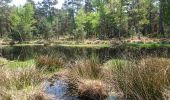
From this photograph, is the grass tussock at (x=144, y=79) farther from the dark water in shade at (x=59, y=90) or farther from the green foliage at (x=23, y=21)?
the green foliage at (x=23, y=21)

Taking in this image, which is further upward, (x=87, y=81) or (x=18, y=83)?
(x=18, y=83)

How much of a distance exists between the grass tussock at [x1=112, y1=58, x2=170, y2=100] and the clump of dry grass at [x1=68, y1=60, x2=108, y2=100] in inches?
37.8

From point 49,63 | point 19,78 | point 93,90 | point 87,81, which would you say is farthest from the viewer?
point 49,63

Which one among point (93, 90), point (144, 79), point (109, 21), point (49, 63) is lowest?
point (93, 90)

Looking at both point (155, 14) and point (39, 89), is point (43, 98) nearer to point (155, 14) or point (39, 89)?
point (39, 89)

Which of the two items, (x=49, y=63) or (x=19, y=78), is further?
(x=49, y=63)

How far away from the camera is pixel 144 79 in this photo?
7.19 meters

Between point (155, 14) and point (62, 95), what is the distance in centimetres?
6002

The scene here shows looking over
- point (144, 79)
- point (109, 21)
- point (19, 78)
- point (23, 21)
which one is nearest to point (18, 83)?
point (19, 78)

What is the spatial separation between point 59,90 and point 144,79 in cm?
398

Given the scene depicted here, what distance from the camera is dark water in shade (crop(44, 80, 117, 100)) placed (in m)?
9.38

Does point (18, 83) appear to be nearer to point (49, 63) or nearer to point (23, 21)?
point (49, 63)

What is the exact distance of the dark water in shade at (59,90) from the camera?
938 cm

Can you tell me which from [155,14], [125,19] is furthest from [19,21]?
[155,14]
